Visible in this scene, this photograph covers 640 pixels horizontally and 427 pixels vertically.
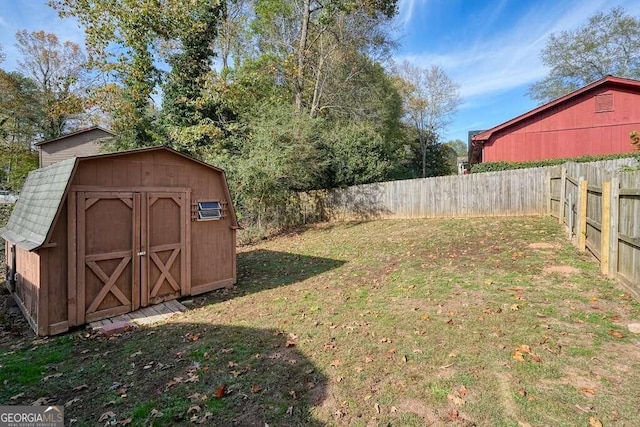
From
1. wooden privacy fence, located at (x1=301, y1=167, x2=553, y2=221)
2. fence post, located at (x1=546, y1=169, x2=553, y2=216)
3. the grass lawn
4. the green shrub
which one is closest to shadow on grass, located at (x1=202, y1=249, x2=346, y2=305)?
the grass lawn

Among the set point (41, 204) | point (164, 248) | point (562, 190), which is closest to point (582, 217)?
point (562, 190)

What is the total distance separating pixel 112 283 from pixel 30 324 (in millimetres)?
1397

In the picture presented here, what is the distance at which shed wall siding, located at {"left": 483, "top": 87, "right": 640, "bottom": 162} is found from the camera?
49.1 ft

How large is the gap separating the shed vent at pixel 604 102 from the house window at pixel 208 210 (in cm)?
1785

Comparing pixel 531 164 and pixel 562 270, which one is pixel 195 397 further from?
pixel 531 164

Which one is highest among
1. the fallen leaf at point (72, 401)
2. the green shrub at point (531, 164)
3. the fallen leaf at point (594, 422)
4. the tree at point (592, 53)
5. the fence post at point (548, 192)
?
the tree at point (592, 53)

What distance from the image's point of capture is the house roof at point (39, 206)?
4870 millimetres

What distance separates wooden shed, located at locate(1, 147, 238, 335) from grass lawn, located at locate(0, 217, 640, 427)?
560 millimetres

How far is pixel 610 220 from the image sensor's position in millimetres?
5035

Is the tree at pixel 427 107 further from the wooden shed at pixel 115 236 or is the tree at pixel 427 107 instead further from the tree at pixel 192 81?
the wooden shed at pixel 115 236

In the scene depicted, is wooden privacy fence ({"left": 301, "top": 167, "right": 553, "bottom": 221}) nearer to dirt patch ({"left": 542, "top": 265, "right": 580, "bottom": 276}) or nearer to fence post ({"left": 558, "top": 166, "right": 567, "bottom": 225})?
fence post ({"left": 558, "top": 166, "right": 567, "bottom": 225})

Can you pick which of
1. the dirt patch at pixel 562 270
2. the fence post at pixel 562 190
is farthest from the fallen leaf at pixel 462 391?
the fence post at pixel 562 190

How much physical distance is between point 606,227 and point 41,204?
9127 millimetres

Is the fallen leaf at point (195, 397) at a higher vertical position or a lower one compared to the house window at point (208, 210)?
lower
